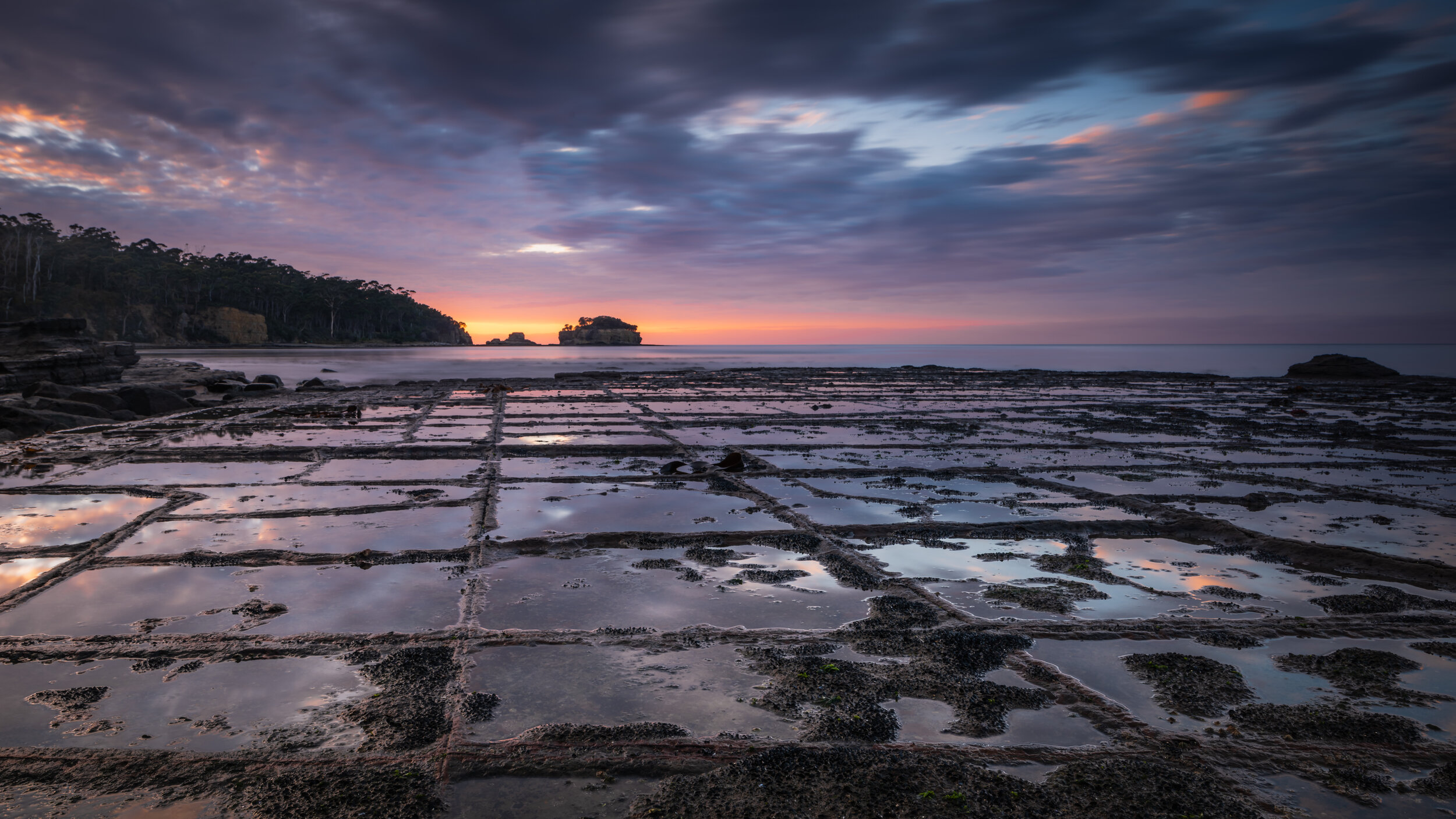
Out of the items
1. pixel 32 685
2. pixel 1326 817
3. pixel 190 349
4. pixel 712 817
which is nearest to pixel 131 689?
pixel 32 685

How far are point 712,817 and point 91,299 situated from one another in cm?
12902

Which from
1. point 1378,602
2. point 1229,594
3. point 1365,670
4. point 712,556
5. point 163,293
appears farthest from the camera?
point 163,293

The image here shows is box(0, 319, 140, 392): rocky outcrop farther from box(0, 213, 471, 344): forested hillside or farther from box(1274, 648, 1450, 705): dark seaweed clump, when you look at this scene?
box(0, 213, 471, 344): forested hillside

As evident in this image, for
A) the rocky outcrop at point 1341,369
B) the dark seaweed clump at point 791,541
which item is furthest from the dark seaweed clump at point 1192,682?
the rocky outcrop at point 1341,369

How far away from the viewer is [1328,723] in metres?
3.22

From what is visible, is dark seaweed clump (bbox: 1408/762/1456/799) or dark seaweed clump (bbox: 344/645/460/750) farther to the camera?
dark seaweed clump (bbox: 344/645/460/750)

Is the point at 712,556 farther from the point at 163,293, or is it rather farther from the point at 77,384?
the point at 163,293

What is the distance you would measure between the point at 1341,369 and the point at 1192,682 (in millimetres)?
51161

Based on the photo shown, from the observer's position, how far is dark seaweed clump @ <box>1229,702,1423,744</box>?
3.11 m

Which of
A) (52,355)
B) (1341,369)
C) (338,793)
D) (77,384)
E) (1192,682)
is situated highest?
(1341,369)

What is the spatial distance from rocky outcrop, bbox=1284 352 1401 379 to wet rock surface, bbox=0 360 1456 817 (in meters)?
39.7

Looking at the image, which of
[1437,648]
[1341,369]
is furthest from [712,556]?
[1341,369]

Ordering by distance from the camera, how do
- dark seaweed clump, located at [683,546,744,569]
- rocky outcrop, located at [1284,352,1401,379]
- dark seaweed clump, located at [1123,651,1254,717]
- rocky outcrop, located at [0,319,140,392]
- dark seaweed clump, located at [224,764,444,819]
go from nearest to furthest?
dark seaweed clump, located at [224,764,444,819]
dark seaweed clump, located at [1123,651,1254,717]
dark seaweed clump, located at [683,546,744,569]
rocky outcrop, located at [0,319,140,392]
rocky outcrop, located at [1284,352,1401,379]

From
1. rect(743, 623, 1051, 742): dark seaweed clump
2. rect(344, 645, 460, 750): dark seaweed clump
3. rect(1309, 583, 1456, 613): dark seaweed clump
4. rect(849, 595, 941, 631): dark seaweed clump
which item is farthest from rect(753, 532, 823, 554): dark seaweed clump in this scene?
rect(1309, 583, 1456, 613): dark seaweed clump
